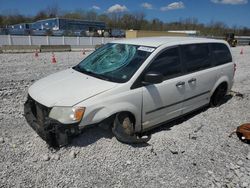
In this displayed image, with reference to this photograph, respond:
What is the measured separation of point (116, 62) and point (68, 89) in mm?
1049

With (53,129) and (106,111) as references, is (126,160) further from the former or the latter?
(53,129)

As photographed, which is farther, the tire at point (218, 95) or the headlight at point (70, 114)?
the tire at point (218, 95)

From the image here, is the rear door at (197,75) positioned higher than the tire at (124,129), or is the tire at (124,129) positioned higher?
the rear door at (197,75)

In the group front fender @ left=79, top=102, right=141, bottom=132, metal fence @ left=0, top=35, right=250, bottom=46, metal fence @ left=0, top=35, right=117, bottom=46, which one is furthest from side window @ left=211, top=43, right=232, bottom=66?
metal fence @ left=0, top=35, right=117, bottom=46

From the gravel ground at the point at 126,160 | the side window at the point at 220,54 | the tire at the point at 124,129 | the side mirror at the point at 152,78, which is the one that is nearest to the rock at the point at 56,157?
the gravel ground at the point at 126,160

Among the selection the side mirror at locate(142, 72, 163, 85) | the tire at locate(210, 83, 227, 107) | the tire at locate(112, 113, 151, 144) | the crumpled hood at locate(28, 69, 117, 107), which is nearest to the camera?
the crumpled hood at locate(28, 69, 117, 107)

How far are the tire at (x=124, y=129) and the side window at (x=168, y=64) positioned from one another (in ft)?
3.04

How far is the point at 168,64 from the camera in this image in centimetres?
420

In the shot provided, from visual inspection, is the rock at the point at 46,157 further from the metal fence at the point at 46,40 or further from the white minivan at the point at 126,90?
the metal fence at the point at 46,40

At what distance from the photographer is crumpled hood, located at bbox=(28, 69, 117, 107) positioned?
3244 mm

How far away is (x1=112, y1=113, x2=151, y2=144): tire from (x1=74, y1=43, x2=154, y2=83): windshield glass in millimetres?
591

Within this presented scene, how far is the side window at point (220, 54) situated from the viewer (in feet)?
17.5

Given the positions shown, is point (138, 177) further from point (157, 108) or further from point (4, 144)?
point (4, 144)

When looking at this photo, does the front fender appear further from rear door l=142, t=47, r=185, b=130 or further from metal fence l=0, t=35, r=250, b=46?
metal fence l=0, t=35, r=250, b=46
